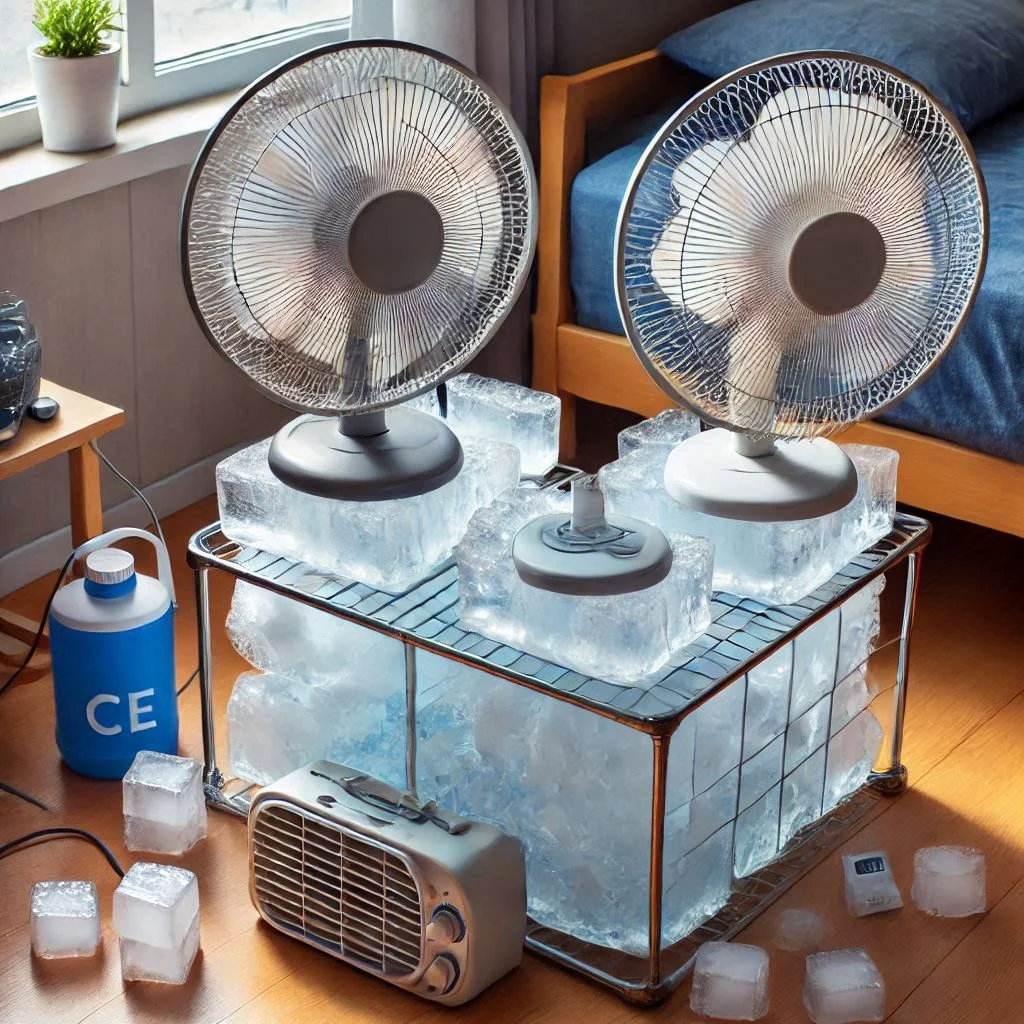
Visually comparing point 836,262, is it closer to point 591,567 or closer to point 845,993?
point 591,567

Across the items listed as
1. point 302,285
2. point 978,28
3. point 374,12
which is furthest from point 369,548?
point 978,28

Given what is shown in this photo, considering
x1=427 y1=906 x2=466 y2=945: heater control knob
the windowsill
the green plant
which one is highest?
the green plant

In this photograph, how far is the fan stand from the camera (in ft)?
4.75

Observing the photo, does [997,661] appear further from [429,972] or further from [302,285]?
[302,285]

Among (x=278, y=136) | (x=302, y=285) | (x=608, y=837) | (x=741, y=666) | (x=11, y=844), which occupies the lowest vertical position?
(x=11, y=844)

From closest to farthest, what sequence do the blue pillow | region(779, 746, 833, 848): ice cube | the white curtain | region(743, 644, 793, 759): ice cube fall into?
region(743, 644, 793, 759): ice cube < region(779, 746, 833, 848): ice cube < the white curtain < the blue pillow

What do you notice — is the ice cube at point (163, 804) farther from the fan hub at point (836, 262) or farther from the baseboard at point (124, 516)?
the fan hub at point (836, 262)

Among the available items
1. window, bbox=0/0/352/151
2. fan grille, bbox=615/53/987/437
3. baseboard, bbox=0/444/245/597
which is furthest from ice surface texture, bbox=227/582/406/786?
window, bbox=0/0/352/151

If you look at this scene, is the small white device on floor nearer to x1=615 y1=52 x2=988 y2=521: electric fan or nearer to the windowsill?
x1=615 y1=52 x2=988 y2=521: electric fan

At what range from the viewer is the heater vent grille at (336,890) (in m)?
1.53

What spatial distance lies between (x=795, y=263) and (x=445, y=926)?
68 centimetres

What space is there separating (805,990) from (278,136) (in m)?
0.94

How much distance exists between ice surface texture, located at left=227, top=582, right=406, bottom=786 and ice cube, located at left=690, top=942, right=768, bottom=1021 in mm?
380

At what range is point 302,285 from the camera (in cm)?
151
